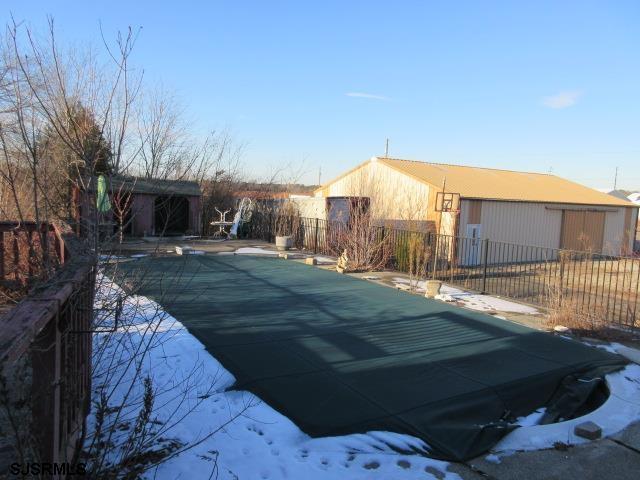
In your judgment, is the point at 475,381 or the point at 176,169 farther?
the point at 475,381

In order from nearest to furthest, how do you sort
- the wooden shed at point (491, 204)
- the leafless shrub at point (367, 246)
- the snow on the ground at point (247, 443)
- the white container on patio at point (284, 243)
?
the snow on the ground at point (247, 443) < the leafless shrub at point (367, 246) < the white container on patio at point (284, 243) < the wooden shed at point (491, 204)

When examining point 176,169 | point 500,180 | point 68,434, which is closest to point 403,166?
point 500,180

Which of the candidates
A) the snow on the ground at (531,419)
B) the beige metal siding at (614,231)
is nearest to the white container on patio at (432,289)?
the snow on the ground at (531,419)

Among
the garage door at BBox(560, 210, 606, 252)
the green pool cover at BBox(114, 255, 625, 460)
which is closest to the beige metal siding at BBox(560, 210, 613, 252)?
the garage door at BBox(560, 210, 606, 252)

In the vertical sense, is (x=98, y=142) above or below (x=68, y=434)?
above

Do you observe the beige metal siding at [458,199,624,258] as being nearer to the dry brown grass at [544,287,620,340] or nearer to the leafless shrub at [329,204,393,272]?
the leafless shrub at [329,204,393,272]

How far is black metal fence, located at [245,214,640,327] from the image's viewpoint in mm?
9094

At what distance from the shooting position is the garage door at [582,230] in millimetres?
24797

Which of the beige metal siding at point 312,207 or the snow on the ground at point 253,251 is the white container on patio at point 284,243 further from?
the beige metal siding at point 312,207

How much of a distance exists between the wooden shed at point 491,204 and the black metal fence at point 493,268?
1.45 m

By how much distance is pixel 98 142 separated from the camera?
2.76m

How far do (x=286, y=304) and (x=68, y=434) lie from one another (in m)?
5.71

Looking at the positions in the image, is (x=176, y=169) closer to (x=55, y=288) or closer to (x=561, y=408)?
(x=55, y=288)

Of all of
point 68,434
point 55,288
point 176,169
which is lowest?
point 68,434
